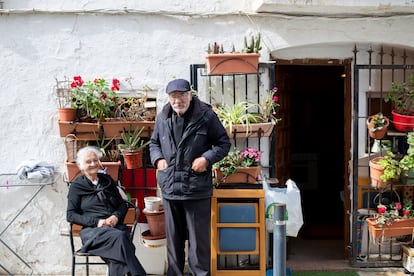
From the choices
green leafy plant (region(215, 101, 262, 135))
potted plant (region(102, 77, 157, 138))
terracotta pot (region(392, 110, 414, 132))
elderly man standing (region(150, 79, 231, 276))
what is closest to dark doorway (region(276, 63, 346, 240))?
terracotta pot (region(392, 110, 414, 132))

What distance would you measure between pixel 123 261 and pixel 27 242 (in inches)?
68.5

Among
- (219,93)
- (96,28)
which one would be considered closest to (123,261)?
(219,93)

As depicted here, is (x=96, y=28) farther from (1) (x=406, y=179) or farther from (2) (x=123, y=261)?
(1) (x=406, y=179)

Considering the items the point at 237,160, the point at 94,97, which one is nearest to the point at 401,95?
the point at 237,160

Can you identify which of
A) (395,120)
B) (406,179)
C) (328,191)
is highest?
(395,120)

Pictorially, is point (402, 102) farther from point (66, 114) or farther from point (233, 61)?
point (66, 114)

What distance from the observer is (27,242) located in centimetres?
573

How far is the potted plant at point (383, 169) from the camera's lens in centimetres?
556

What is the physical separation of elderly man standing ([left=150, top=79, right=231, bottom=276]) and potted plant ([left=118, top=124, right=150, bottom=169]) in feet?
1.75

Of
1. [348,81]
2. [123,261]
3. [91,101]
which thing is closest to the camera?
[123,261]

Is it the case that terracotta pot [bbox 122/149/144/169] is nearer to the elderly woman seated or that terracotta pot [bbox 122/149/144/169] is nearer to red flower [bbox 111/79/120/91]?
the elderly woman seated

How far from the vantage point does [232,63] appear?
5395 millimetres

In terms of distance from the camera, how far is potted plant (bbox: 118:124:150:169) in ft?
17.8

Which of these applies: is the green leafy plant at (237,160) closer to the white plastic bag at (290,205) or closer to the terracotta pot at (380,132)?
the white plastic bag at (290,205)
